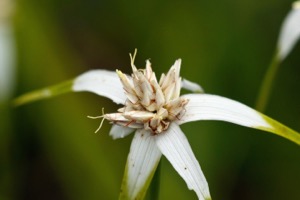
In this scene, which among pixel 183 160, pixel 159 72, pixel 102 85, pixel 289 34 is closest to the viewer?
pixel 183 160

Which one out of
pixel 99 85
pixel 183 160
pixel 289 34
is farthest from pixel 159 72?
pixel 183 160

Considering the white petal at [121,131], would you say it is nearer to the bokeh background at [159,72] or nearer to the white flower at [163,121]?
the white flower at [163,121]

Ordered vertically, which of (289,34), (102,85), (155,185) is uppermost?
(289,34)

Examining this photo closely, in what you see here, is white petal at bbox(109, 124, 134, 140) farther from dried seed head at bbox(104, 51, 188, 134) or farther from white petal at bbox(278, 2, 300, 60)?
white petal at bbox(278, 2, 300, 60)

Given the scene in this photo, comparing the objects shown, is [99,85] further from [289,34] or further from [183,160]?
→ [289,34]

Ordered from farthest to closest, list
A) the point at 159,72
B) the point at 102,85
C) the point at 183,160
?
the point at 159,72
the point at 102,85
the point at 183,160

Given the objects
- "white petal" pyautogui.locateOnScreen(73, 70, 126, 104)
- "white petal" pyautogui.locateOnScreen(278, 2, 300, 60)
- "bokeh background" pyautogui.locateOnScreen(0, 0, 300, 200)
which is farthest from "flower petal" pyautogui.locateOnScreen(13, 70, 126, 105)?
"bokeh background" pyautogui.locateOnScreen(0, 0, 300, 200)

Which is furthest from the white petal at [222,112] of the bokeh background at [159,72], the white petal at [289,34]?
the bokeh background at [159,72]
